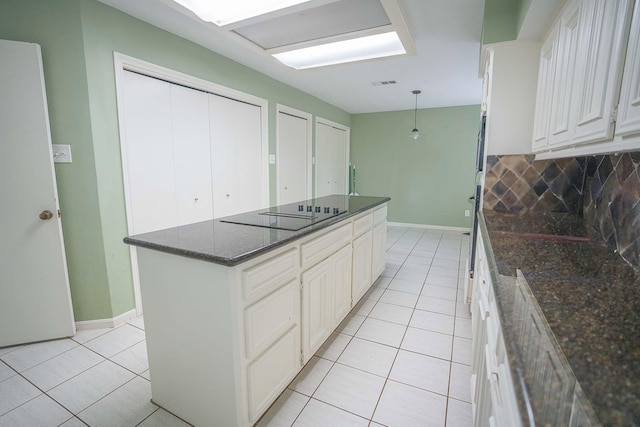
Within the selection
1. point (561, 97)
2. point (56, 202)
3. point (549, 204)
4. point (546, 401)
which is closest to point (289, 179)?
point (56, 202)

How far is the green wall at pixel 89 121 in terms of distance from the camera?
1.97 meters

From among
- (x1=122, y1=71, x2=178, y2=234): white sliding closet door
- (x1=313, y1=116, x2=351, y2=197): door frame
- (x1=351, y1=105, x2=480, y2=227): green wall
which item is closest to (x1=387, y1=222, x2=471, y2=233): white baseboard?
(x1=351, y1=105, x2=480, y2=227): green wall

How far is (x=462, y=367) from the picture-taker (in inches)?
73.1

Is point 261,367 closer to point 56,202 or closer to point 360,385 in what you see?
point 360,385

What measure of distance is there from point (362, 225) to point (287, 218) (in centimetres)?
78

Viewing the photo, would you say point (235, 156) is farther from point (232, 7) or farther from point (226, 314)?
point (226, 314)

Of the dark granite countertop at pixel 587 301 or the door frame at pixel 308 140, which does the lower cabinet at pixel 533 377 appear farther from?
the door frame at pixel 308 140

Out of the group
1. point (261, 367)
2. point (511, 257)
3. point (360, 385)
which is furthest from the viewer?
point (360, 385)

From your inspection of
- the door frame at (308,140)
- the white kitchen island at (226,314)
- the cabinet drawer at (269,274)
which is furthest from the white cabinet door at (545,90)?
the door frame at (308,140)

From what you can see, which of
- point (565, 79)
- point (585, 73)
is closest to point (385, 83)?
point (565, 79)

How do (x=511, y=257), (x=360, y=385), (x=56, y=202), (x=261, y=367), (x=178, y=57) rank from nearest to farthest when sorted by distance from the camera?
(x=511, y=257), (x=261, y=367), (x=360, y=385), (x=56, y=202), (x=178, y=57)

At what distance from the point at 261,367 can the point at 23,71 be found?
2347 mm

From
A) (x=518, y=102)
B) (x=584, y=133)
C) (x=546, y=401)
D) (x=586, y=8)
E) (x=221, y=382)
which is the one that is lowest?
(x=221, y=382)

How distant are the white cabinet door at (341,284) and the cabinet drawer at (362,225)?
0.18 meters
